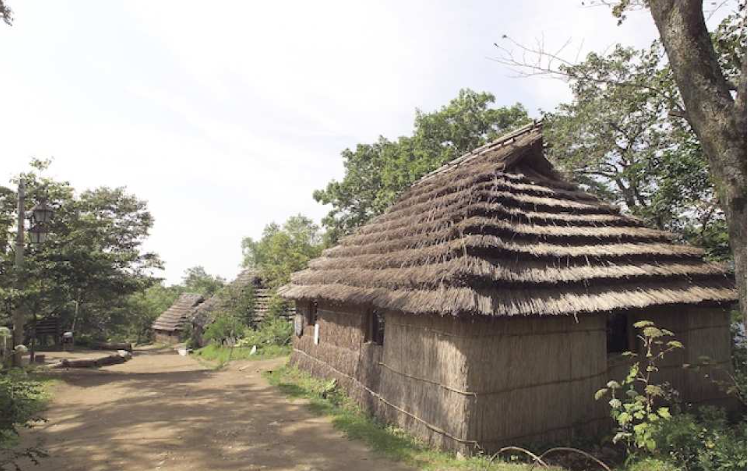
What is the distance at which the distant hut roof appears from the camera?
23766 millimetres

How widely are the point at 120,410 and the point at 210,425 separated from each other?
229 centimetres

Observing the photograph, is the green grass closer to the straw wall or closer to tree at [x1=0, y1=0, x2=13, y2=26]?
the straw wall

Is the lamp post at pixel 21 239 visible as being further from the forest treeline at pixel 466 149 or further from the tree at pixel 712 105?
the tree at pixel 712 105

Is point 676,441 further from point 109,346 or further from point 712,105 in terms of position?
point 109,346

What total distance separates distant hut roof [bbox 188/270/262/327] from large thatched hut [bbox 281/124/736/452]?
14.6 meters

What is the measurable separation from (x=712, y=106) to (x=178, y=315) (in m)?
34.4

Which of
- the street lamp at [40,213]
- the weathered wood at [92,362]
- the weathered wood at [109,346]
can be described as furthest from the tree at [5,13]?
the weathered wood at [109,346]

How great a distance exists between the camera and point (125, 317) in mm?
27375

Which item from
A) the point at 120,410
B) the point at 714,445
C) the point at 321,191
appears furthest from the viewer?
the point at 321,191

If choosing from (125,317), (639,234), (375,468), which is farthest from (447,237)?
(125,317)

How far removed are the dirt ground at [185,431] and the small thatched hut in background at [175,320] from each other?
21.3 m

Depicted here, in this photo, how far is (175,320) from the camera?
106 ft

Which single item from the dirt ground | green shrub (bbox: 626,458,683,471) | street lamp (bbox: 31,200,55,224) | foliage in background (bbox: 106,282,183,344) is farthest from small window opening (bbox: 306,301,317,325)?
foliage in background (bbox: 106,282,183,344)

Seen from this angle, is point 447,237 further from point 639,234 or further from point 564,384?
point 639,234
